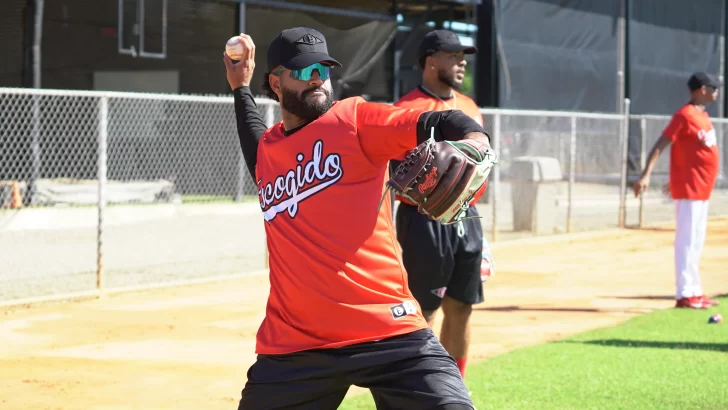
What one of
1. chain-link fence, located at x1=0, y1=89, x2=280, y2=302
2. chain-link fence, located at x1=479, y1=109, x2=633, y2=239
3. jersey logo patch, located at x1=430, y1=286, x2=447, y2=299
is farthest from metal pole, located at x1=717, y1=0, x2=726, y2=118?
jersey logo patch, located at x1=430, y1=286, x2=447, y2=299

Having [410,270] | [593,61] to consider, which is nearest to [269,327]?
[410,270]

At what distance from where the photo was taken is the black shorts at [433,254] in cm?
645

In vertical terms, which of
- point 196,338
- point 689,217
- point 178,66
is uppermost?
point 178,66

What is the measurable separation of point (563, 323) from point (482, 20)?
45.8 feet

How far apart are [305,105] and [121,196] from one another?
52.6 feet

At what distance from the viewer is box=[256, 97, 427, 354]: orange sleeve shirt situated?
3945mm

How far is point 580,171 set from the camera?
19.7 meters

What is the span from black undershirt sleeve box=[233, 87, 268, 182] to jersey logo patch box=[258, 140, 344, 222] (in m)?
0.39

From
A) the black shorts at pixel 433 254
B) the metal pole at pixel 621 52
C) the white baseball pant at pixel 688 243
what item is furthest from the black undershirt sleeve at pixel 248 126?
the metal pole at pixel 621 52

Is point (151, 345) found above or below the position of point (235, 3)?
below

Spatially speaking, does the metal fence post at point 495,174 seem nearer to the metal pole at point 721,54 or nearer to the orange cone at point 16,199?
the orange cone at point 16,199

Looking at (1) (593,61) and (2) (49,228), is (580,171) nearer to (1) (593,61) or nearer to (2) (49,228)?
(1) (593,61)

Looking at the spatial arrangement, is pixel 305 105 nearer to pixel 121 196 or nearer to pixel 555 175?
pixel 555 175

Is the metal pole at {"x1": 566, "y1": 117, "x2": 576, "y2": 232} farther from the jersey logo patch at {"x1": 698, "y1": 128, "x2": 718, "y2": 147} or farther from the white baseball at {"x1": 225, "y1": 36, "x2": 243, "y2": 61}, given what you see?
the white baseball at {"x1": 225, "y1": 36, "x2": 243, "y2": 61}
